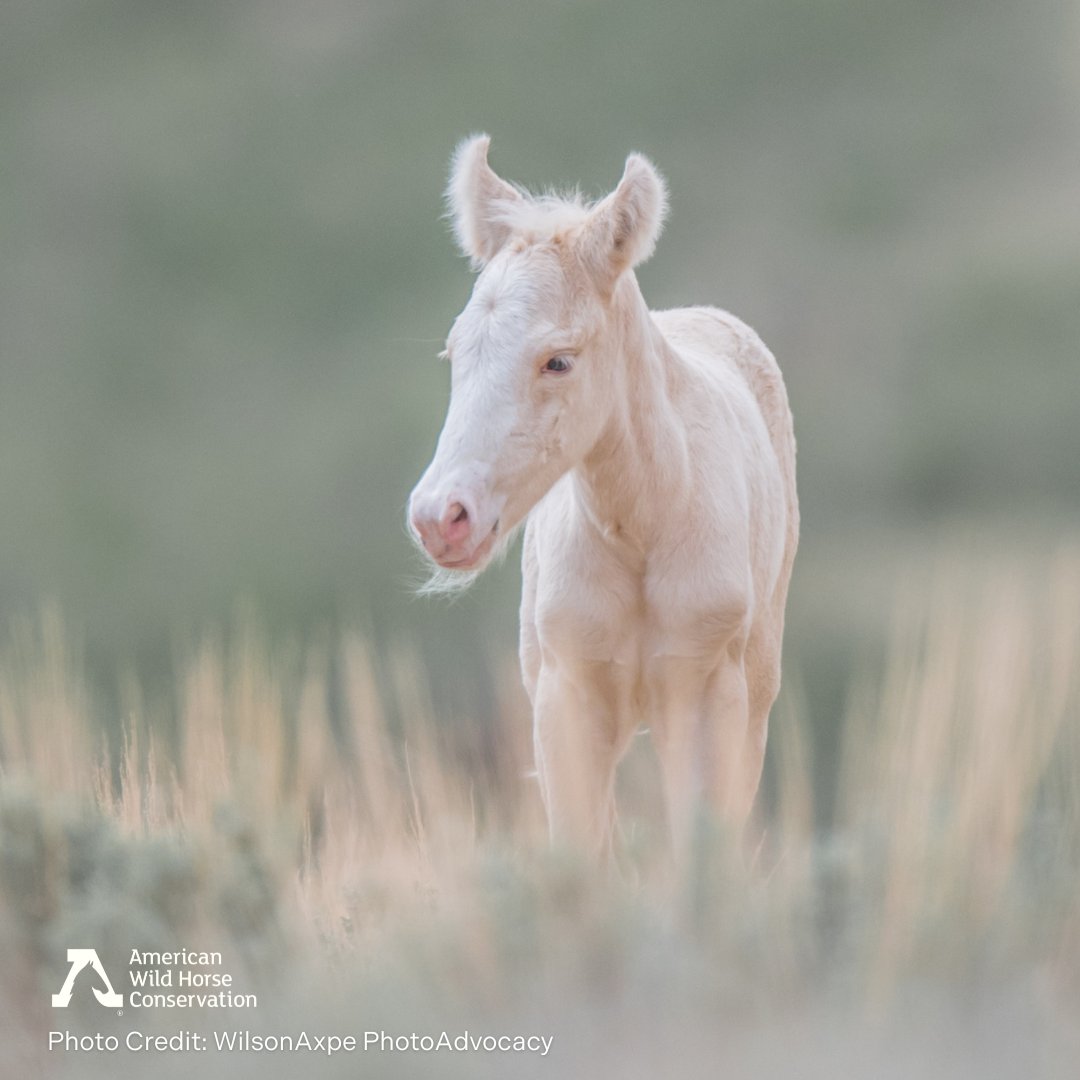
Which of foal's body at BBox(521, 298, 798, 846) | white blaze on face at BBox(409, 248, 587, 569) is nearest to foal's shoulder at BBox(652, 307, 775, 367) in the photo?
foal's body at BBox(521, 298, 798, 846)

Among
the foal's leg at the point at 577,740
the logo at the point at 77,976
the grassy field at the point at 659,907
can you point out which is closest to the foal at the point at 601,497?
the foal's leg at the point at 577,740

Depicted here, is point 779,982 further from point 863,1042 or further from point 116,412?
point 116,412

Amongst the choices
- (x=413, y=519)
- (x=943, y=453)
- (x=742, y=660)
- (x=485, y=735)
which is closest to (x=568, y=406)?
(x=413, y=519)

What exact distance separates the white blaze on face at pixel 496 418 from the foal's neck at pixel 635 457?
290mm

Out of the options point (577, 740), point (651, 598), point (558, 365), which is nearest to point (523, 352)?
point (558, 365)

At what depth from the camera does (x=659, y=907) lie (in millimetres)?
2865

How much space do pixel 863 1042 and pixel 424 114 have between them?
14.6m

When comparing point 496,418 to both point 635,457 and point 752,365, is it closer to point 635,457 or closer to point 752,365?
point 635,457

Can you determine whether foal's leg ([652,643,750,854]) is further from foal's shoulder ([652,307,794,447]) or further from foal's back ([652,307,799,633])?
foal's shoulder ([652,307,794,447])

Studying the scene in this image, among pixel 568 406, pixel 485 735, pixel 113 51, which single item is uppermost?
pixel 113 51

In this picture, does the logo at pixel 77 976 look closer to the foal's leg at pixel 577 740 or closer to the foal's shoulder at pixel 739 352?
the foal's leg at pixel 577 740

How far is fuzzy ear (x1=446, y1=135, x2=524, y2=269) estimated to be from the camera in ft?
11.0

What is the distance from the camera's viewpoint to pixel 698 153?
Answer: 52.5ft

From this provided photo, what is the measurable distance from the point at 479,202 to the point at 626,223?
36 cm
